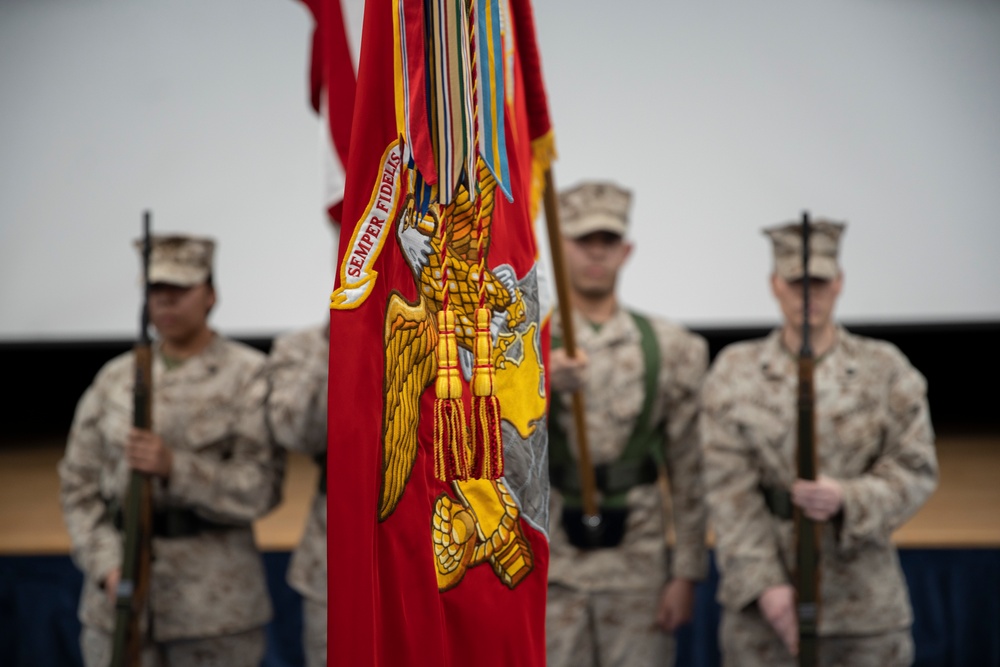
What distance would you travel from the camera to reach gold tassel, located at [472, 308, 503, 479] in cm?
117

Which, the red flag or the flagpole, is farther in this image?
the red flag

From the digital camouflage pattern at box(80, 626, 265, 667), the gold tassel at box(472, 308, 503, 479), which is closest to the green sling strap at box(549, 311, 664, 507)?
the digital camouflage pattern at box(80, 626, 265, 667)

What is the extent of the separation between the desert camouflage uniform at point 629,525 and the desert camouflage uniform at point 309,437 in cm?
52

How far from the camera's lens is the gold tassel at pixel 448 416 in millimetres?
1147

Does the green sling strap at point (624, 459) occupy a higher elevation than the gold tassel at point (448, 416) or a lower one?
lower

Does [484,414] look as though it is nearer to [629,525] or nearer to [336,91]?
[336,91]

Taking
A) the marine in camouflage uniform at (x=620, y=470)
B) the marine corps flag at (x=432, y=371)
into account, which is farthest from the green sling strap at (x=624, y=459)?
the marine corps flag at (x=432, y=371)

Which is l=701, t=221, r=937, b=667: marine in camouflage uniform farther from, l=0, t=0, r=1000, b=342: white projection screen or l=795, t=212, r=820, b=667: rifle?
l=0, t=0, r=1000, b=342: white projection screen

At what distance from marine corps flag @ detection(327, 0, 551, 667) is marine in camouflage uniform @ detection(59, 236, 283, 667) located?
4.06 feet

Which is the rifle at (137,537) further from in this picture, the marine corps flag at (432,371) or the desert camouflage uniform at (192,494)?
the marine corps flag at (432,371)

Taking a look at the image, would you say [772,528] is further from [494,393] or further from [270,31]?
[270,31]

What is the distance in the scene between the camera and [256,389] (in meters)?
2.49

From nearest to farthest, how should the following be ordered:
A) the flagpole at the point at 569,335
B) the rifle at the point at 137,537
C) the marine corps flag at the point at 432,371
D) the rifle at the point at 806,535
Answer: the marine corps flag at the point at 432,371 → the flagpole at the point at 569,335 → the rifle at the point at 806,535 → the rifle at the point at 137,537

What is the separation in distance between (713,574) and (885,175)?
1.50 metres
